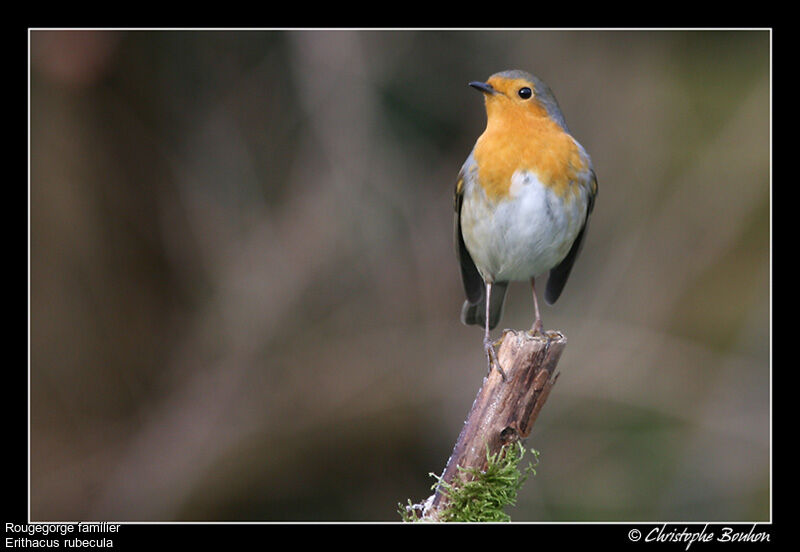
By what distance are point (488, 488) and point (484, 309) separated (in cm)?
147

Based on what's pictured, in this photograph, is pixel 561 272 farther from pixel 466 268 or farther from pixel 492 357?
pixel 492 357

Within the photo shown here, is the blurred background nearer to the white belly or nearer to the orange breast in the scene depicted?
the white belly

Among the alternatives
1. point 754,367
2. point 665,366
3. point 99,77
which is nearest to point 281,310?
point 99,77

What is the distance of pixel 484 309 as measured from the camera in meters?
4.25

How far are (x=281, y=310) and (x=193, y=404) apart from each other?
772mm

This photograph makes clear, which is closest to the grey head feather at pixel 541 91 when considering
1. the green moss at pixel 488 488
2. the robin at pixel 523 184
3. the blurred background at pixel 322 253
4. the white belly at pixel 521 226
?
the robin at pixel 523 184

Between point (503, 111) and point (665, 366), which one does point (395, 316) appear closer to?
point (665, 366)

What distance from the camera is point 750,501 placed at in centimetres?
512

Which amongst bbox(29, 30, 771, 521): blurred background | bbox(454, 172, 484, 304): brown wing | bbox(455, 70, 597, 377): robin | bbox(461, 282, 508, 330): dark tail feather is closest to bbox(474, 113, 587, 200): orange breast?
bbox(455, 70, 597, 377): robin

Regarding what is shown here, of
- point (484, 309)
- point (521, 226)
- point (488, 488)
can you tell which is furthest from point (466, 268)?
point (488, 488)

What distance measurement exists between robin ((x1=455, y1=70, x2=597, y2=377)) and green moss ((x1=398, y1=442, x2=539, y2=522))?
0.67 meters

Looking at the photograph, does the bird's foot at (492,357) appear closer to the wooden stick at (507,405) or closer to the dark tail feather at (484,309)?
the wooden stick at (507,405)

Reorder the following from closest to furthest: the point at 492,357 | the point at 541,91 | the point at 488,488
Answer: the point at 488,488
the point at 492,357
the point at 541,91

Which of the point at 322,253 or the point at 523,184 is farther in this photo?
the point at 322,253
